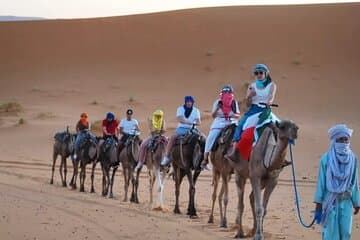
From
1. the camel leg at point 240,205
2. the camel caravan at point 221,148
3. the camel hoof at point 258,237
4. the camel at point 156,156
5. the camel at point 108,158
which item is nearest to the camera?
the camel hoof at point 258,237

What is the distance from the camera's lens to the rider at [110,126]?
77.7 feet

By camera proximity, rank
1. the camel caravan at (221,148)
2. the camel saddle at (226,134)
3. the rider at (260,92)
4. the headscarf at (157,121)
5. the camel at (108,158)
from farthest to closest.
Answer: the camel at (108,158), the headscarf at (157,121), the camel saddle at (226,134), the rider at (260,92), the camel caravan at (221,148)

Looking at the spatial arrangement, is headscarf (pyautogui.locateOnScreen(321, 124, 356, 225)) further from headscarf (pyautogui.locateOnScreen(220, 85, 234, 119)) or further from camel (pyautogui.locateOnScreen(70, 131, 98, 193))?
camel (pyautogui.locateOnScreen(70, 131, 98, 193))

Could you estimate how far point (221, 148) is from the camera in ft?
51.4

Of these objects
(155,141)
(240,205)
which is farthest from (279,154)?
(155,141)

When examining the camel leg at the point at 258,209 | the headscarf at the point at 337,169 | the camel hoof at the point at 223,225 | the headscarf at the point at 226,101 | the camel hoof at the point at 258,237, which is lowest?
the camel hoof at the point at 258,237

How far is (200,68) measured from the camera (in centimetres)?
6066

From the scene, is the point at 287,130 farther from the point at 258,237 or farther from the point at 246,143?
the point at 258,237

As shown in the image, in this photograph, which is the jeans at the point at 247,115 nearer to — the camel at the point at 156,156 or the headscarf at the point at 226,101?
the headscarf at the point at 226,101

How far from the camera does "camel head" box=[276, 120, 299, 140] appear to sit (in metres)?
12.1

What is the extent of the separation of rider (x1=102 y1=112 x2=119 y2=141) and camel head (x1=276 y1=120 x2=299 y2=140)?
38.8 feet

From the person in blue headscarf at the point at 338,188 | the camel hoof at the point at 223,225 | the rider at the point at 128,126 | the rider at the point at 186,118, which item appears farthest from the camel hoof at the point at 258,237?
the rider at the point at 128,126

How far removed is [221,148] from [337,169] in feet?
19.2

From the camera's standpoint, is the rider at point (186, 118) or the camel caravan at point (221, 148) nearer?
the camel caravan at point (221, 148)
